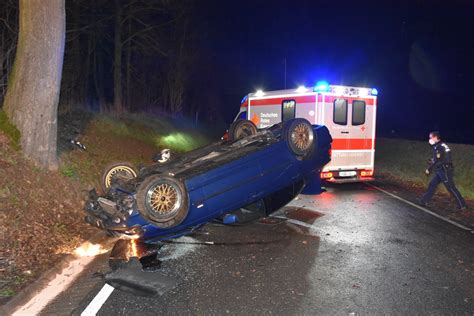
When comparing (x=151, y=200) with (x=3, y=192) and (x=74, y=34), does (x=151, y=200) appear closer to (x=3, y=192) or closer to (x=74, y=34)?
(x=3, y=192)

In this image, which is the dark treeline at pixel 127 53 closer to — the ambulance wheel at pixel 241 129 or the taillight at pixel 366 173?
the ambulance wheel at pixel 241 129

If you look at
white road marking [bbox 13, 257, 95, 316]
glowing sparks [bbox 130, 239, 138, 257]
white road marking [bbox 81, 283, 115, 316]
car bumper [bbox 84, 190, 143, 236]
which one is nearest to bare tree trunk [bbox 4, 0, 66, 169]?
car bumper [bbox 84, 190, 143, 236]

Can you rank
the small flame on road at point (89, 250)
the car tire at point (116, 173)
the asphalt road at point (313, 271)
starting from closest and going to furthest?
the asphalt road at point (313, 271)
the small flame on road at point (89, 250)
the car tire at point (116, 173)

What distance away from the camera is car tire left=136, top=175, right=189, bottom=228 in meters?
5.41

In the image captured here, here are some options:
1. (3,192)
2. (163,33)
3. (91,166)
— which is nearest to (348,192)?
(91,166)

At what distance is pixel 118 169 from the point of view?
697cm

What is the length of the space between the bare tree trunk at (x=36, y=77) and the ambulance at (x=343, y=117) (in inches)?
243

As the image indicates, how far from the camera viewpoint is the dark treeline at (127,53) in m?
21.2

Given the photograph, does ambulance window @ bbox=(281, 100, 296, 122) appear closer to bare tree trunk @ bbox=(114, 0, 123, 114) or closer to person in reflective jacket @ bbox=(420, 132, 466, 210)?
person in reflective jacket @ bbox=(420, 132, 466, 210)

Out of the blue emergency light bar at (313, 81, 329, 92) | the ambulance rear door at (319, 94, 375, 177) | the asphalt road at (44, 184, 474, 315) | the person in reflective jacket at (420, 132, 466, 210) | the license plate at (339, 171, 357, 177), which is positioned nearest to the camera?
the asphalt road at (44, 184, 474, 315)

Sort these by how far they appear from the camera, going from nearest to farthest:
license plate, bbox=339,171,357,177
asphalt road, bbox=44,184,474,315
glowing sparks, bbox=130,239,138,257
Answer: asphalt road, bbox=44,184,474,315, glowing sparks, bbox=130,239,138,257, license plate, bbox=339,171,357,177

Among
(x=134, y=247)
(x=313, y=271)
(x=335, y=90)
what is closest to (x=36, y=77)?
(x=134, y=247)

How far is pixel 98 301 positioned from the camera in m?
4.42

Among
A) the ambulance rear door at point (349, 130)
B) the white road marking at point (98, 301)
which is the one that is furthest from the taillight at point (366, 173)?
the white road marking at point (98, 301)
